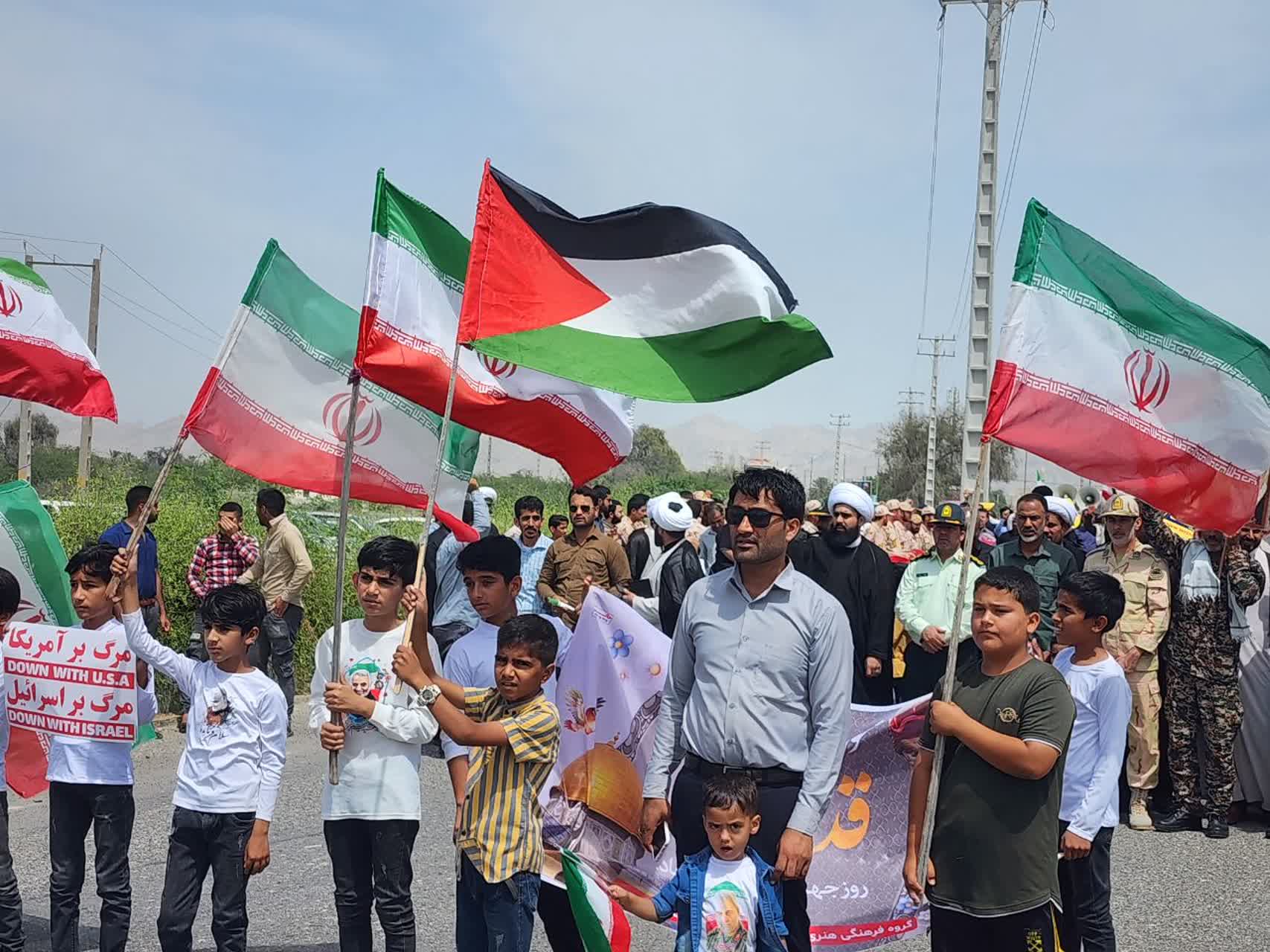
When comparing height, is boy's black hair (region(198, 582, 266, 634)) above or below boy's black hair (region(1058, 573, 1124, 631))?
below

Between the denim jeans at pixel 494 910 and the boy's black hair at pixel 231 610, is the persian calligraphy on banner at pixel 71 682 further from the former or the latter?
the denim jeans at pixel 494 910

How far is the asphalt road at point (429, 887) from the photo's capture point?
228 inches

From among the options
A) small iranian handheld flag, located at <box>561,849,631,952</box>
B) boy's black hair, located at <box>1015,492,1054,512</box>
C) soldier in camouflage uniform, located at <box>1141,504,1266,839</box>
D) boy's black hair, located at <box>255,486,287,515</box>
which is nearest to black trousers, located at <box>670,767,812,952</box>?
small iranian handheld flag, located at <box>561,849,631,952</box>

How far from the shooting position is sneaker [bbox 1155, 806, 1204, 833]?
830cm

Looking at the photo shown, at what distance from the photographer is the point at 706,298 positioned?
17.5 feet

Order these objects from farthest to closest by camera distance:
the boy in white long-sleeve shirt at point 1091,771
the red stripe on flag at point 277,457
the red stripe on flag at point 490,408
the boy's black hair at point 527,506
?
the boy's black hair at point 527,506 < the red stripe on flag at point 277,457 < the red stripe on flag at point 490,408 < the boy in white long-sleeve shirt at point 1091,771

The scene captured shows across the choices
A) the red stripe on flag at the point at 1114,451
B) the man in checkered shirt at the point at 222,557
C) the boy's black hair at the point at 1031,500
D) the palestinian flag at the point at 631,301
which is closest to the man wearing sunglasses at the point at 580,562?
the man in checkered shirt at the point at 222,557

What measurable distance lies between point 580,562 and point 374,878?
18.9 ft

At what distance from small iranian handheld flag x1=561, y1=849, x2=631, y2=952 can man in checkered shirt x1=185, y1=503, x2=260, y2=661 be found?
718cm

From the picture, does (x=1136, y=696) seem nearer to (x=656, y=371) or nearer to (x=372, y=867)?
(x=656, y=371)

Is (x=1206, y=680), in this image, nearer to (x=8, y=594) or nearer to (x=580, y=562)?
(x=580, y=562)

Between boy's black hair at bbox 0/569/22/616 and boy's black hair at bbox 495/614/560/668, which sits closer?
boy's black hair at bbox 495/614/560/668

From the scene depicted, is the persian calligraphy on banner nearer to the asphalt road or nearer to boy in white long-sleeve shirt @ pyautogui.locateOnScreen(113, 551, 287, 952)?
boy in white long-sleeve shirt @ pyautogui.locateOnScreen(113, 551, 287, 952)

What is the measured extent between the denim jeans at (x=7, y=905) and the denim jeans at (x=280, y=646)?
5.23 m
